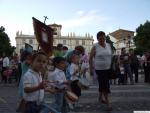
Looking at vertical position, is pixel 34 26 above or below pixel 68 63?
above

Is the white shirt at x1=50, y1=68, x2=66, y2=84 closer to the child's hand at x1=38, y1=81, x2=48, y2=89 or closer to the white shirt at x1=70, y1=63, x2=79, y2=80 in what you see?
the child's hand at x1=38, y1=81, x2=48, y2=89

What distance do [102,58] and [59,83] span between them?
139 inches

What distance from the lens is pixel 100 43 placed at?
1073cm

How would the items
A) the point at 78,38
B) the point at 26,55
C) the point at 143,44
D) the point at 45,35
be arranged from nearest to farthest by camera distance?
the point at 26,55
the point at 45,35
the point at 143,44
the point at 78,38

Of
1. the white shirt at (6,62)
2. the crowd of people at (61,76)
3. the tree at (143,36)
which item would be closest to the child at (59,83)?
the crowd of people at (61,76)

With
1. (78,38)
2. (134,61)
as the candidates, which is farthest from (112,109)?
(78,38)

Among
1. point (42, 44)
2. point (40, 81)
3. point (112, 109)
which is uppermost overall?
point (42, 44)

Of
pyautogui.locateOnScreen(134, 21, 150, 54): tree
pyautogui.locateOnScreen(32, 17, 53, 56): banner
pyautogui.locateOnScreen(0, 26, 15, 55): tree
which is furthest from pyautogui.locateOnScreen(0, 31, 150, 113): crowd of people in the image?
pyautogui.locateOnScreen(0, 26, 15, 55): tree

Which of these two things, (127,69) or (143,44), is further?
(143,44)

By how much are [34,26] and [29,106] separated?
11.3ft

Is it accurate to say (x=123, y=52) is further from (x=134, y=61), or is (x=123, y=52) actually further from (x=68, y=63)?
(x=68, y=63)

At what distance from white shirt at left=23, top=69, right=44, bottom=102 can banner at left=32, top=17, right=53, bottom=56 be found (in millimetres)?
3115

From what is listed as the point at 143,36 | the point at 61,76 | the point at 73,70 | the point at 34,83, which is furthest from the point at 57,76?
the point at 143,36

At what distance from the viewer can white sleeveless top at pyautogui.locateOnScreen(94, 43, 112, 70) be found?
34.8 feet
